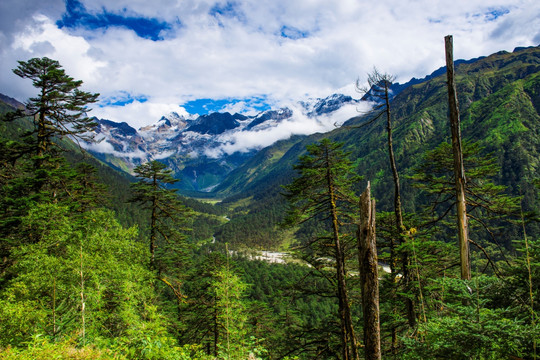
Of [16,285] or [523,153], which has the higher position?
[523,153]

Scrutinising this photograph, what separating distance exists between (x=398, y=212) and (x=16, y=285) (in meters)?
17.4

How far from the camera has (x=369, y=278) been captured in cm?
571

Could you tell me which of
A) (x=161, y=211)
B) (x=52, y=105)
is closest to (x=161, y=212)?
(x=161, y=211)

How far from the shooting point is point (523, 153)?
5428 inches

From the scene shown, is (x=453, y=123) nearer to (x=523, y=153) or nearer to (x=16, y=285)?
(x=16, y=285)

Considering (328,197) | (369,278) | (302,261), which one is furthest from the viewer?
(302,261)

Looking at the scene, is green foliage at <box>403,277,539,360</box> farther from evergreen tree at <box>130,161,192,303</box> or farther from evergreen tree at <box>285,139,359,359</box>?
evergreen tree at <box>130,161,192,303</box>

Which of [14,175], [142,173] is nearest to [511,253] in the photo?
[142,173]

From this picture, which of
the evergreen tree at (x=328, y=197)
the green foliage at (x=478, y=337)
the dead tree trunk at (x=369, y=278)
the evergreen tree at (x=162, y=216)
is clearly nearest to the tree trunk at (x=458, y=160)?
the green foliage at (x=478, y=337)

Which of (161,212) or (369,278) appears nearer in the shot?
(369,278)

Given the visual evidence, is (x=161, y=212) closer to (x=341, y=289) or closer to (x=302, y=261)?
(x=302, y=261)

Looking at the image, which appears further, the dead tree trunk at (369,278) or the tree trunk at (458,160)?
the tree trunk at (458,160)

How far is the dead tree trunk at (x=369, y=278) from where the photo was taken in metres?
5.61

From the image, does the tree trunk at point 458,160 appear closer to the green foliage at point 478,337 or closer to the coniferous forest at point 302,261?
the coniferous forest at point 302,261
